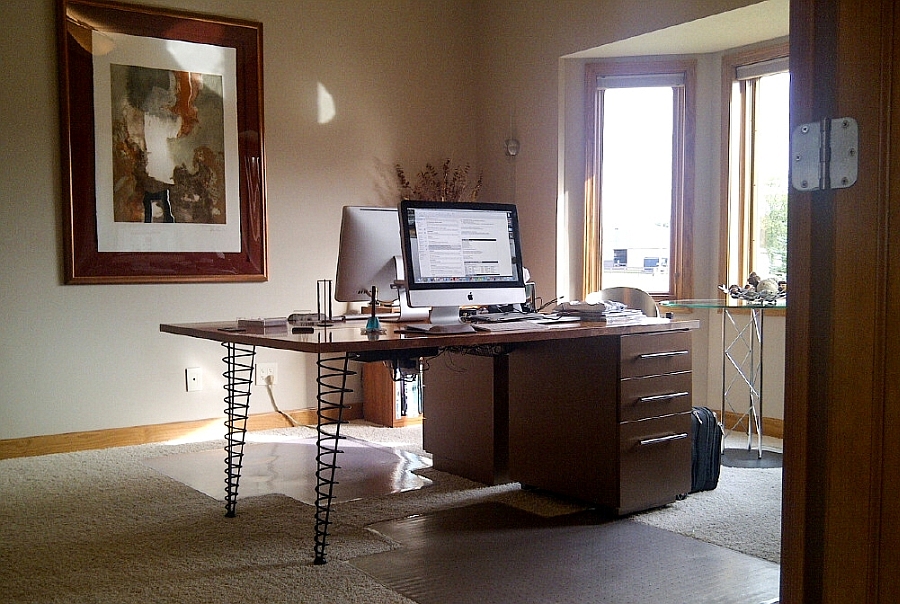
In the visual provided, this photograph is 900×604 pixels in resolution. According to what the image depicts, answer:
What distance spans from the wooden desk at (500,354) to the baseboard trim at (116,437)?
1177 mm

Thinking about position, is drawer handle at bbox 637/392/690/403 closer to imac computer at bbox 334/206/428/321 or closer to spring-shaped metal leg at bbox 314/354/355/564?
imac computer at bbox 334/206/428/321

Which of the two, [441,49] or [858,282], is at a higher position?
[441,49]

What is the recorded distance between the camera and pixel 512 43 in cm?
539

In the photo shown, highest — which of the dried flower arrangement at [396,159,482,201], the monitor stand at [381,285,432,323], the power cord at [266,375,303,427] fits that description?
the dried flower arrangement at [396,159,482,201]

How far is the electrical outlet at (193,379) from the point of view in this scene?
4605 millimetres

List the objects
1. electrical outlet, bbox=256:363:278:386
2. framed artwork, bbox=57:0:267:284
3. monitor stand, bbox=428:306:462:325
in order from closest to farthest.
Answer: monitor stand, bbox=428:306:462:325 → framed artwork, bbox=57:0:267:284 → electrical outlet, bbox=256:363:278:386

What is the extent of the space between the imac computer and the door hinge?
229 centimetres

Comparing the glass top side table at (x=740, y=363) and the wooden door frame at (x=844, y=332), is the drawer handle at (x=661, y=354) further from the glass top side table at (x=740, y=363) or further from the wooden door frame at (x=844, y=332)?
the wooden door frame at (x=844, y=332)

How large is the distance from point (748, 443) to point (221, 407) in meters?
2.81

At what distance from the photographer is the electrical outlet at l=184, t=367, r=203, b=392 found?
15.1 ft

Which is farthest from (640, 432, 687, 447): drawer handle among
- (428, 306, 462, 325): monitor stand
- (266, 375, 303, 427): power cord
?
(266, 375, 303, 427): power cord

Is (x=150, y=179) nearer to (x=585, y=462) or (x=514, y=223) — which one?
(x=514, y=223)

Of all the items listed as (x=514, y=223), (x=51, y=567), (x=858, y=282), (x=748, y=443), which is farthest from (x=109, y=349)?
(x=858, y=282)

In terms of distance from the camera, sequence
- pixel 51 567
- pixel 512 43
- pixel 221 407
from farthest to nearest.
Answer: pixel 512 43
pixel 221 407
pixel 51 567
